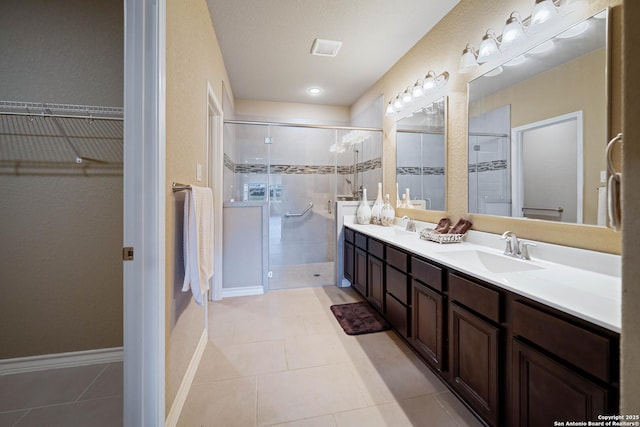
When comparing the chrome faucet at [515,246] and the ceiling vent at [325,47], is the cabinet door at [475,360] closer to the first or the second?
the chrome faucet at [515,246]

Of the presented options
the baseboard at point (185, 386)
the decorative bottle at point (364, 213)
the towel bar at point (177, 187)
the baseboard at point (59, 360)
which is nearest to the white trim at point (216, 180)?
the baseboard at point (185, 386)

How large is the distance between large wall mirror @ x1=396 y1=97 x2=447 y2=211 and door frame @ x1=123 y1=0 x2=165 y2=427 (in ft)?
7.03

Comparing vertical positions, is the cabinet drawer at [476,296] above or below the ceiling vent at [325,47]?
below

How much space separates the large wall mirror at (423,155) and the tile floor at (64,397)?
8.78 feet

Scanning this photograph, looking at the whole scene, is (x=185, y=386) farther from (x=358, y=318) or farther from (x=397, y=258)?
(x=397, y=258)

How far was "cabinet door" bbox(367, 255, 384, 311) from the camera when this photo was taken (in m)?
2.36

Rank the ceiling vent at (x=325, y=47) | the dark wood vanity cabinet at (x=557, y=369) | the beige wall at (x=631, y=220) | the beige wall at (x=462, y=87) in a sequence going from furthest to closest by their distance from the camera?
1. the ceiling vent at (x=325, y=47)
2. the beige wall at (x=462, y=87)
3. the dark wood vanity cabinet at (x=557, y=369)
4. the beige wall at (x=631, y=220)

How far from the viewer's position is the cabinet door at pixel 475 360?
1212 mm

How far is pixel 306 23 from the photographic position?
7.89 feet

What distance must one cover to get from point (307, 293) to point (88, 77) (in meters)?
2.70

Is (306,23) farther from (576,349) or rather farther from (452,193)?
(576,349)

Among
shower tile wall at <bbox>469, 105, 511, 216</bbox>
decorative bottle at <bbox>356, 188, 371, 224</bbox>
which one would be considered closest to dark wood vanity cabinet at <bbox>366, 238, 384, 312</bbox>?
decorative bottle at <bbox>356, 188, 371, 224</bbox>

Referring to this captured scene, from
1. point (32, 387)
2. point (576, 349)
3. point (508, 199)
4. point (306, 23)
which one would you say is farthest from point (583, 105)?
point (32, 387)

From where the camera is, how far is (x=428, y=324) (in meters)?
1.71
